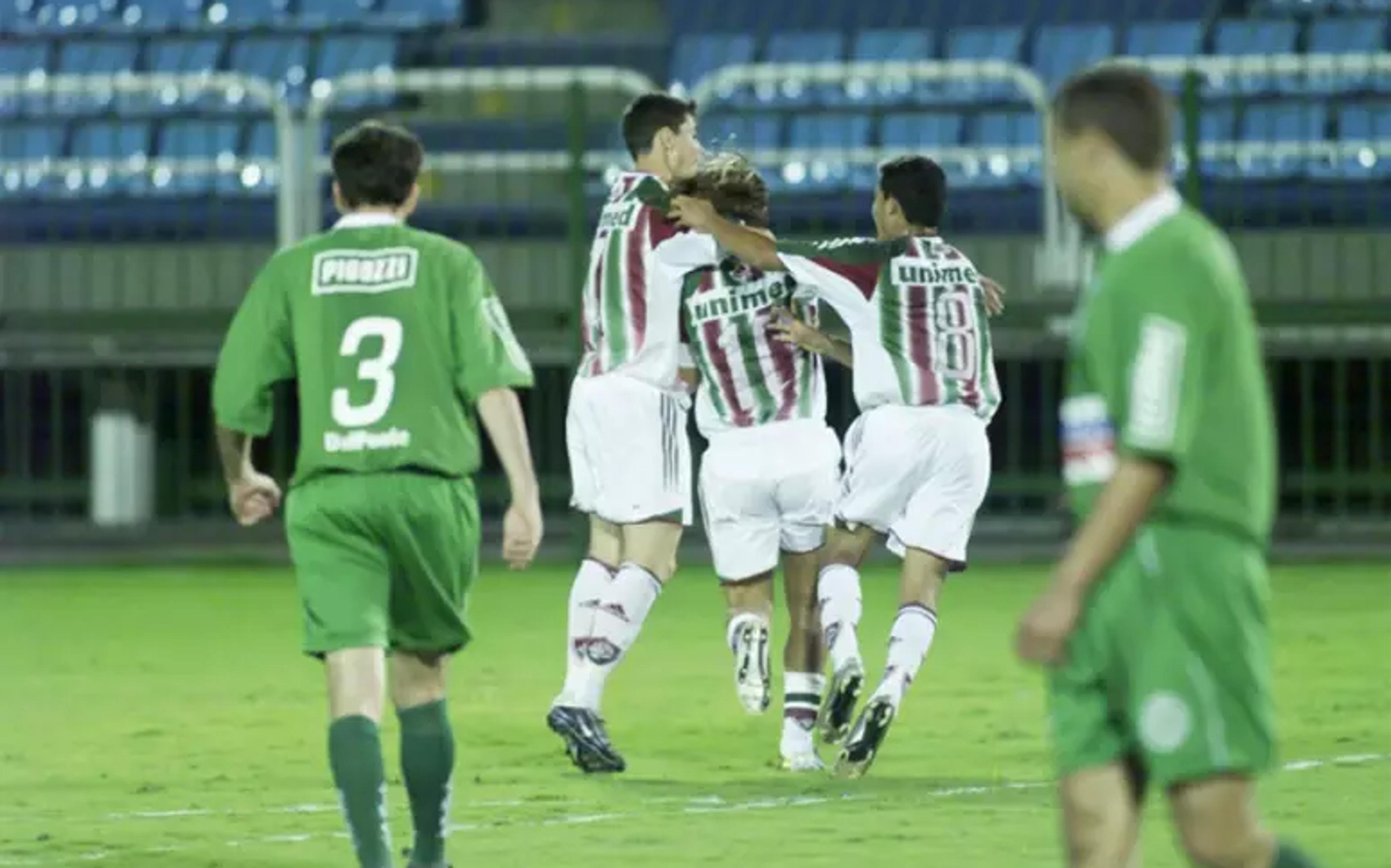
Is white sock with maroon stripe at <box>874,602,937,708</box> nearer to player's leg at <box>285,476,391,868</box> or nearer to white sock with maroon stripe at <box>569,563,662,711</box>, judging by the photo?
white sock with maroon stripe at <box>569,563,662,711</box>

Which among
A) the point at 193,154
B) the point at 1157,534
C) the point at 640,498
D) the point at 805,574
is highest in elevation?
the point at 1157,534

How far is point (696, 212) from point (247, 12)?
1444 centimetres

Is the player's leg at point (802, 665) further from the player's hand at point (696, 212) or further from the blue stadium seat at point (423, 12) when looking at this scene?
the blue stadium seat at point (423, 12)

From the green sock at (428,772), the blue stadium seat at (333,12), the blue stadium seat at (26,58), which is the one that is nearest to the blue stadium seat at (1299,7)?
the blue stadium seat at (333,12)

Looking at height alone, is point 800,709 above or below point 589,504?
below

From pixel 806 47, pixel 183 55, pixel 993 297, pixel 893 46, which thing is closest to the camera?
pixel 993 297

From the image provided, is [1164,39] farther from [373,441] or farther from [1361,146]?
[373,441]

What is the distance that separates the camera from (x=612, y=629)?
962 cm

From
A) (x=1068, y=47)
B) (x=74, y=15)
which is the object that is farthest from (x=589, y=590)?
(x=74, y=15)

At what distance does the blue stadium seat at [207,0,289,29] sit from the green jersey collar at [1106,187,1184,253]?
18351 millimetres

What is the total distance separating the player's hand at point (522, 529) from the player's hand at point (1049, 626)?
2187 millimetres

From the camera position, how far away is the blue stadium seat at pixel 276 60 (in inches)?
869

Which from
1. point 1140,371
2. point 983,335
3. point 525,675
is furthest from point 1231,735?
point 525,675

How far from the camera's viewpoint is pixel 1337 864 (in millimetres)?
7324
